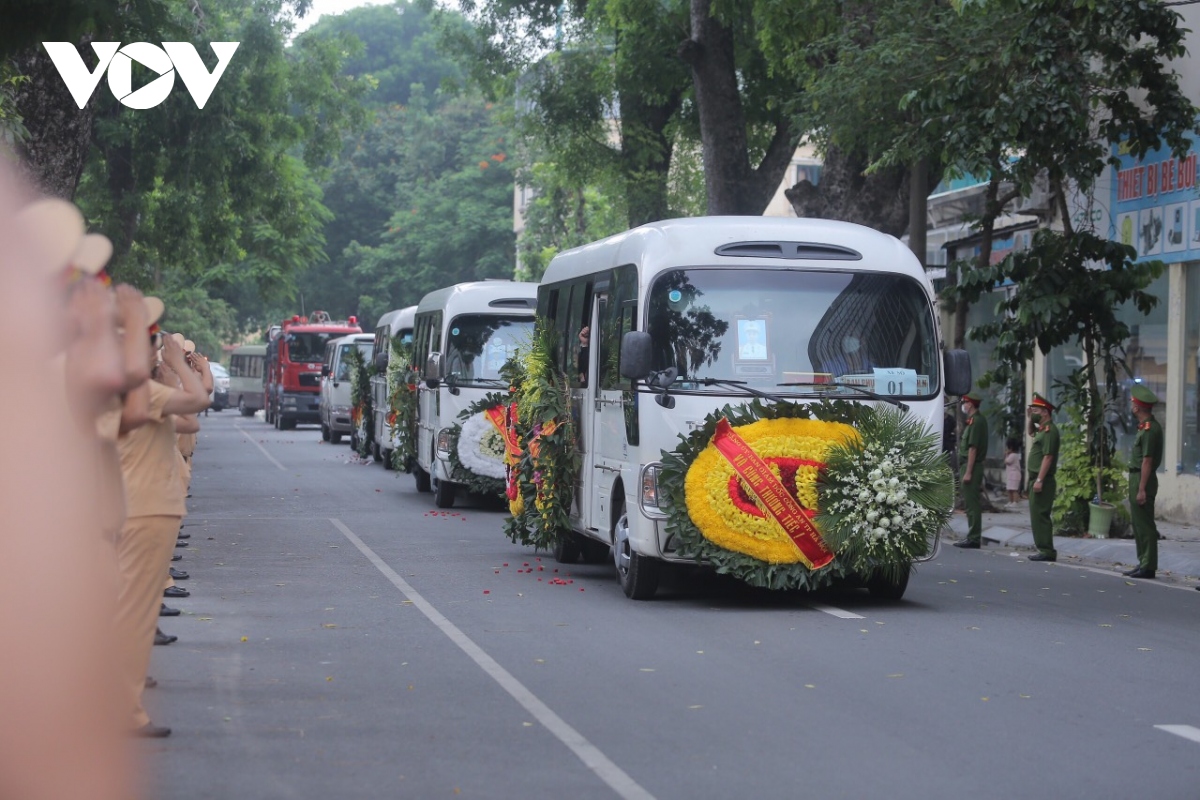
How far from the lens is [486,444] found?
21234 millimetres

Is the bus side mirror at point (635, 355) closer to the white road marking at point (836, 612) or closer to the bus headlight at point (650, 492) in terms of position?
the bus headlight at point (650, 492)

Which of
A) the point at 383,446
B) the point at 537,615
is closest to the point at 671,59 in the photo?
the point at 383,446

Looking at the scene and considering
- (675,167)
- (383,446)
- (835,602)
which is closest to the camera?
(835,602)

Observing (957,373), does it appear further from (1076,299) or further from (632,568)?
(1076,299)

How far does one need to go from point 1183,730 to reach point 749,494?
451 cm

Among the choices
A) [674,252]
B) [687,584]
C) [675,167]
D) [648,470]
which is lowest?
[687,584]

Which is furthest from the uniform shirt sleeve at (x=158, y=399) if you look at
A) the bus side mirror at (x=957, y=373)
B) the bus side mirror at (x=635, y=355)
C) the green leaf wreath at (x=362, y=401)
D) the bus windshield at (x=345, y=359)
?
the bus windshield at (x=345, y=359)

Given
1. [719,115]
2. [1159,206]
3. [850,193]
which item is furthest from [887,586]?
[719,115]

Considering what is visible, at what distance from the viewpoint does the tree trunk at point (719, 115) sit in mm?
29062

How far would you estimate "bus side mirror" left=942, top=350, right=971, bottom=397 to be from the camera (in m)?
13.5

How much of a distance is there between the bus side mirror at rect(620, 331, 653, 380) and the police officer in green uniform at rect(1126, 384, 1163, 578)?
18.5ft

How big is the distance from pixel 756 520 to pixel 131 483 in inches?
222

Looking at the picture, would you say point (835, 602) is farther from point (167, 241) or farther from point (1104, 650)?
point (167, 241)

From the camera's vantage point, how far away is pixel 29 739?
691cm
